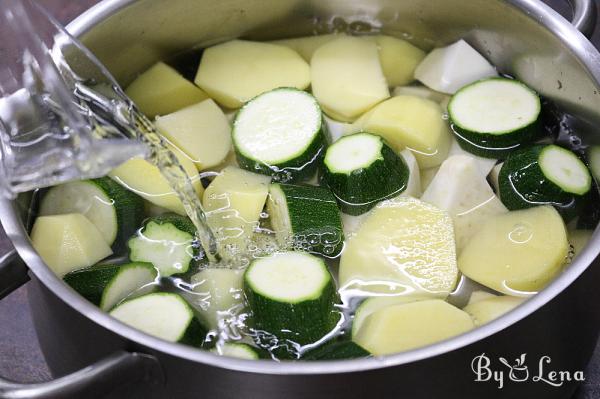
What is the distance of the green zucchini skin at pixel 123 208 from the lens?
142cm

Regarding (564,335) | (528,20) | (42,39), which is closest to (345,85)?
(528,20)

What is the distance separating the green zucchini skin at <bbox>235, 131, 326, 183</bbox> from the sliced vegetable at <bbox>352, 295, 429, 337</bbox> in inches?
12.2

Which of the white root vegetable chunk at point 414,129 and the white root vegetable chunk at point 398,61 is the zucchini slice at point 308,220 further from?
the white root vegetable chunk at point 398,61

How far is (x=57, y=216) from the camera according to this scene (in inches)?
53.7

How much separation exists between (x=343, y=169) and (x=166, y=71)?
0.49 m

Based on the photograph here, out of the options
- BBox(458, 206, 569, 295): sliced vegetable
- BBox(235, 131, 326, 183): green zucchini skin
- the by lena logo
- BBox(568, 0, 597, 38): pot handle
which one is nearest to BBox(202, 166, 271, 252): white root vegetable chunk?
BBox(235, 131, 326, 183): green zucchini skin

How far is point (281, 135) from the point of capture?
1503 mm

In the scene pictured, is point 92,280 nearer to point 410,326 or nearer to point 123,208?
point 123,208

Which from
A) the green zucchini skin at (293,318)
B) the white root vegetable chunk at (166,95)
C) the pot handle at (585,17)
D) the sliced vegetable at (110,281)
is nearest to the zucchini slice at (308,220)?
the green zucchini skin at (293,318)

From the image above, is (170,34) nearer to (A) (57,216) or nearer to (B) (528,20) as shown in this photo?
(A) (57,216)

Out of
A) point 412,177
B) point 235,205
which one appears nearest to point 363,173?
point 412,177

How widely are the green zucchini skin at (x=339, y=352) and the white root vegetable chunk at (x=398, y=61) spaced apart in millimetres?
684

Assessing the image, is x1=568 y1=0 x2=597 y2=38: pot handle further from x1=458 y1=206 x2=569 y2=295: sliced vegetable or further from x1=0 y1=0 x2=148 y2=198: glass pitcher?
x1=0 y1=0 x2=148 y2=198: glass pitcher

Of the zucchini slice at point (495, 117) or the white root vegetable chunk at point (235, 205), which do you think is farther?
the zucchini slice at point (495, 117)
